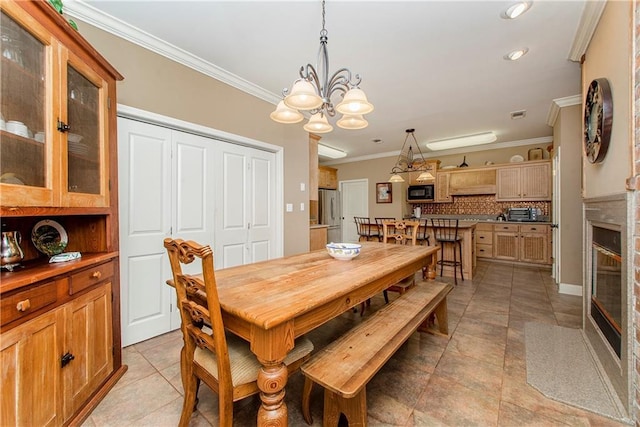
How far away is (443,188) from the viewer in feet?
20.1

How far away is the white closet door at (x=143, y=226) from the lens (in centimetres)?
211

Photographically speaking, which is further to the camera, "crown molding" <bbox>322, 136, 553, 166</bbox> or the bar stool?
"crown molding" <bbox>322, 136, 553, 166</bbox>

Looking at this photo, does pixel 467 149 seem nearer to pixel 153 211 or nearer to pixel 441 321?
pixel 441 321

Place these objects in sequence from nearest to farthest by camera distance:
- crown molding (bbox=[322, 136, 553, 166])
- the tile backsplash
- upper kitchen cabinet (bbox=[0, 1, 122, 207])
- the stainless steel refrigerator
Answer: upper kitchen cabinet (bbox=[0, 1, 122, 207]), crown molding (bbox=[322, 136, 553, 166]), the tile backsplash, the stainless steel refrigerator

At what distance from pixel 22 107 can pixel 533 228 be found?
22.1 ft

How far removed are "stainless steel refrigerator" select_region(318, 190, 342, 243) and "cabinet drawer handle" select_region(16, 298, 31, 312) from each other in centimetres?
574

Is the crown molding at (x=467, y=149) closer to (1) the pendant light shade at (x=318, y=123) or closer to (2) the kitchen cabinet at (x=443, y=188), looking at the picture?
(2) the kitchen cabinet at (x=443, y=188)

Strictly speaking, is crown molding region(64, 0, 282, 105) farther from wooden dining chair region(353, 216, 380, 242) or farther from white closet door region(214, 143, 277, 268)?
wooden dining chair region(353, 216, 380, 242)

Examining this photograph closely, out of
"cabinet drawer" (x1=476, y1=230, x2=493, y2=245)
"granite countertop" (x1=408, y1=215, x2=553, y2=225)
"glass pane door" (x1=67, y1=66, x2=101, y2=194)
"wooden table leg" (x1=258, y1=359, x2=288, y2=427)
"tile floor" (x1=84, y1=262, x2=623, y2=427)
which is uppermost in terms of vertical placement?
"glass pane door" (x1=67, y1=66, x2=101, y2=194)

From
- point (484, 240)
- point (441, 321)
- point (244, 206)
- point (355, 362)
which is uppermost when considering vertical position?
point (244, 206)

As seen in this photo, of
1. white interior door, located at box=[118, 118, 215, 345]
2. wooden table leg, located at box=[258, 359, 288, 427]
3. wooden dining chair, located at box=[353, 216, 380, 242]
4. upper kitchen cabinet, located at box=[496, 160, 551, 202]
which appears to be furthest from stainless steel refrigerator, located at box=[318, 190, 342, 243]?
wooden table leg, located at box=[258, 359, 288, 427]

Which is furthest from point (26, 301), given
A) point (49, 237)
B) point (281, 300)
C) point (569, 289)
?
point (569, 289)

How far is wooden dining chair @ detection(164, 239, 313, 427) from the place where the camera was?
995mm

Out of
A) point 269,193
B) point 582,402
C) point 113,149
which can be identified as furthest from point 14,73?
point 582,402
